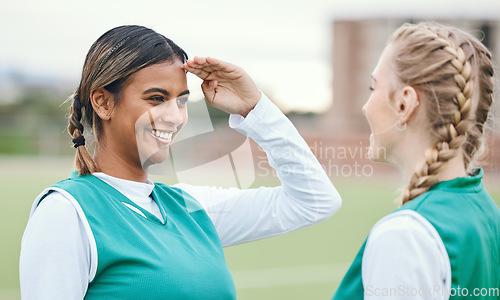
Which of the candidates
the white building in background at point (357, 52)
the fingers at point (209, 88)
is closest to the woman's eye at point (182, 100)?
the fingers at point (209, 88)

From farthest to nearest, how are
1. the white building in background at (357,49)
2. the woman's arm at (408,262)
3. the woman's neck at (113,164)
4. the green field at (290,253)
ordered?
the white building in background at (357,49)
the green field at (290,253)
the woman's neck at (113,164)
the woman's arm at (408,262)

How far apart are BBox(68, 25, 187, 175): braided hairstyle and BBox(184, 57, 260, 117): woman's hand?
139 millimetres

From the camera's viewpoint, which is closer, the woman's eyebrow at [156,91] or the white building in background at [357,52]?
the woman's eyebrow at [156,91]

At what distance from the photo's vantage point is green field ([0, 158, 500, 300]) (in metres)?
6.27

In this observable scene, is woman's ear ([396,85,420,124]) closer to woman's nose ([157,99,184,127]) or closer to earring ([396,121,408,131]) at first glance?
earring ([396,121,408,131])

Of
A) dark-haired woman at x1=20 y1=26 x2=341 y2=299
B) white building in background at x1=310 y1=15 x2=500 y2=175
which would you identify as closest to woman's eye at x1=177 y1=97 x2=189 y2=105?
dark-haired woman at x1=20 y1=26 x2=341 y2=299

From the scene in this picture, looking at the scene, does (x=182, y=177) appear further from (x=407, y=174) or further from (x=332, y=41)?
(x=332, y=41)

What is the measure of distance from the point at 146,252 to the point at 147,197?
0.28 m

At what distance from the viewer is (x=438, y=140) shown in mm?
1656

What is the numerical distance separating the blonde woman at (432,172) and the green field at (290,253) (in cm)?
117

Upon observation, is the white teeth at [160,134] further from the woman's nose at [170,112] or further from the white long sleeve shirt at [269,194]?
the white long sleeve shirt at [269,194]

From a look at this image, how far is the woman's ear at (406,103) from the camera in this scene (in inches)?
64.5

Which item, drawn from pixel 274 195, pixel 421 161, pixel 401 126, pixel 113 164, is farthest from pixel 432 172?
pixel 113 164

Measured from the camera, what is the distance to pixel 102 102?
6.54 feet
